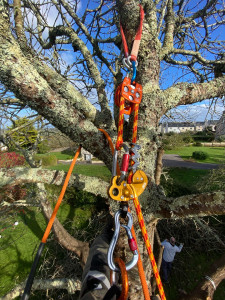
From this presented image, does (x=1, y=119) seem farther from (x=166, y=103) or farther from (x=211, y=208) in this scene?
(x=211, y=208)

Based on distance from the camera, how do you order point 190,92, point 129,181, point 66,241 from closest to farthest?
1. point 129,181
2. point 190,92
3. point 66,241

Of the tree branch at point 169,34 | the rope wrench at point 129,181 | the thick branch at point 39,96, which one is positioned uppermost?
the tree branch at point 169,34

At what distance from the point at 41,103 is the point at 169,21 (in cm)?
229

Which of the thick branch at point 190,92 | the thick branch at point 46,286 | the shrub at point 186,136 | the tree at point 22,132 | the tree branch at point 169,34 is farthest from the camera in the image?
the shrub at point 186,136

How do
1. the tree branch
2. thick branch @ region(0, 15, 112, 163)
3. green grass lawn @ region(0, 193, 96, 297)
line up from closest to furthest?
thick branch @ region(0, 15, 112, 163)
the tree branch
green grass lawn @ region(0, 193, 96, 297)

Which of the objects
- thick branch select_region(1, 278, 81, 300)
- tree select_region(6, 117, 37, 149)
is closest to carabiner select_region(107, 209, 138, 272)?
tree select_region(6, 117, 37, 149)

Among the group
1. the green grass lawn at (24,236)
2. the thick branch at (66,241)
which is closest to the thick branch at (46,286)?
the thick branch at (66,241)

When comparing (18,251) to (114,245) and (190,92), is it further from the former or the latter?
(190,92)

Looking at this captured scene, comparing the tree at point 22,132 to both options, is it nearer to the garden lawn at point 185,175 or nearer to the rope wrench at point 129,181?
the rope wrench at point 129,181

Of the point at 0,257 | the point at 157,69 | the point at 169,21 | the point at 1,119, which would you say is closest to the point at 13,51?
the point at 157,69

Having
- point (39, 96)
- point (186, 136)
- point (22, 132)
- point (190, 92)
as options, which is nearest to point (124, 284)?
point (39, 96)

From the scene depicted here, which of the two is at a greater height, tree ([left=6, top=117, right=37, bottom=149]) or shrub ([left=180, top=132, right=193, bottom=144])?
tree ([left=6, top=117, right=37, bottom=149])

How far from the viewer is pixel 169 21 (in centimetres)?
239

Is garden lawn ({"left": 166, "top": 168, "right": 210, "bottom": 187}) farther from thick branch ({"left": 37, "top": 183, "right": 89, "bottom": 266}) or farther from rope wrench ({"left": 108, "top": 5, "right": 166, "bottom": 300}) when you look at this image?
rope wrench ({"left": 108, "top": 5, "right": 166, "bottom": 300})
